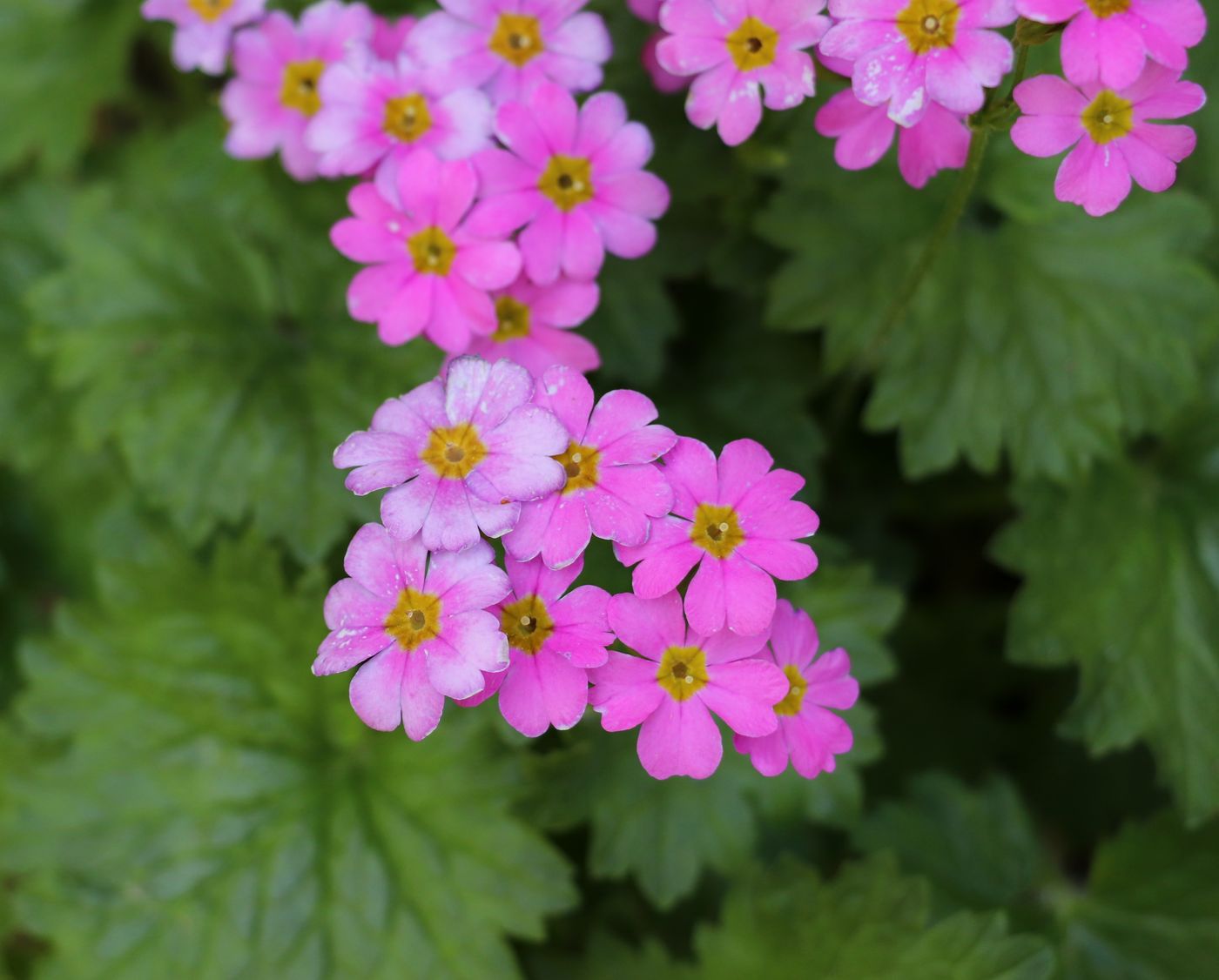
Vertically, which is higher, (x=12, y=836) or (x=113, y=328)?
(x=113, y=328)

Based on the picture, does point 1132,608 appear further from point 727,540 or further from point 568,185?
point 568,185

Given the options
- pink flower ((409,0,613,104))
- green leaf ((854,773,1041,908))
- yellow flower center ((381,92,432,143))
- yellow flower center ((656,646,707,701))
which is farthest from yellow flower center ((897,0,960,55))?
green leaf ((854,773,1041,908))

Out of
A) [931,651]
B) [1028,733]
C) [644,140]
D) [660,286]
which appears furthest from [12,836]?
[1028,733]

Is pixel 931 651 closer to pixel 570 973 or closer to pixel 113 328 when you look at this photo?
pixel 570 973

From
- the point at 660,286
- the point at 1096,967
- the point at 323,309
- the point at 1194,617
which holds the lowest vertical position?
the point at 1096,967

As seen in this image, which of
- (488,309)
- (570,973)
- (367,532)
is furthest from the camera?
(570,973)

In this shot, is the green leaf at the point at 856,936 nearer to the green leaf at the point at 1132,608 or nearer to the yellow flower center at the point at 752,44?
the green leaf at the point at 1132,608

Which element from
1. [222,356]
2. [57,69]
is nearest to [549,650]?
[222,356]
